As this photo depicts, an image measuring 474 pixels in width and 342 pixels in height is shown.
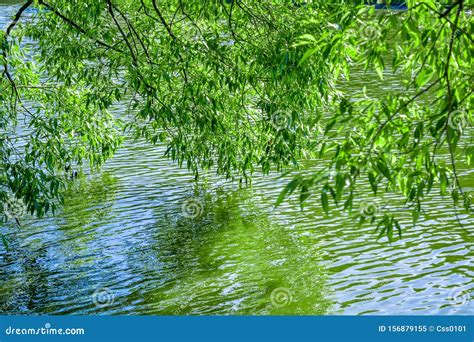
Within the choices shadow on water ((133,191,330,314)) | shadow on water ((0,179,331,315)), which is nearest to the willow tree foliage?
shadow on water ((133,191,330,314))

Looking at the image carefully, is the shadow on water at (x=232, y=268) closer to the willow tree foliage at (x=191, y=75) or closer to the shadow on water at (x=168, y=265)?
the shadow on water at (x=168, y=265)

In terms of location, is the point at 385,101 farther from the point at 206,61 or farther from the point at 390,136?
the point at 206,61

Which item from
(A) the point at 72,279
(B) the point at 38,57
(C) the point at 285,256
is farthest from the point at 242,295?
(B) the point at 38,57

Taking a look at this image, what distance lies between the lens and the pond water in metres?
13.4

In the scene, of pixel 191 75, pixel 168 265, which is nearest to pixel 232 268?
pixel 168 265

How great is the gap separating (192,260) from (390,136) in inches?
330

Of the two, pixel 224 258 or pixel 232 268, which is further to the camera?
pixel 224 258

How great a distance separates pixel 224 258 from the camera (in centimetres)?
1569

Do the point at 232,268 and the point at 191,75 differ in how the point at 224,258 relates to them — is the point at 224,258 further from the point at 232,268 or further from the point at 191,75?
the point at 191,75

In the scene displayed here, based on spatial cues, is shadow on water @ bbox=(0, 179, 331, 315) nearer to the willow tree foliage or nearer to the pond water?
the pond water

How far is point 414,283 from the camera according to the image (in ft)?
44.9

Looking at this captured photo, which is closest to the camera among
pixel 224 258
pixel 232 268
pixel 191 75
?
pixel 232 268

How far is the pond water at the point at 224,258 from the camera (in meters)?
13.4

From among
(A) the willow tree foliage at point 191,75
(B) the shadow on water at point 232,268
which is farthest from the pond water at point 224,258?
(A) the willow tree foliage at point 191,75
